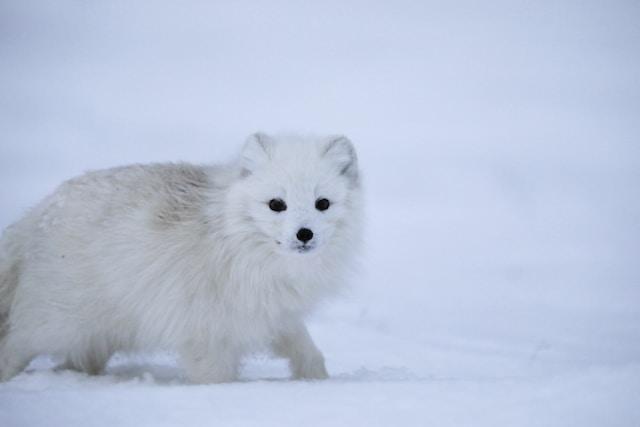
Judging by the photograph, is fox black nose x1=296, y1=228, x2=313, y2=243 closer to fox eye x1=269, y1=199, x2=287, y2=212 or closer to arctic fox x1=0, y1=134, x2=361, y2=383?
arctic fox x1=0, y1=134, x2=361, y2=383

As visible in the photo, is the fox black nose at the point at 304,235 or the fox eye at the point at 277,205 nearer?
the fox black nose at the point at 304,235

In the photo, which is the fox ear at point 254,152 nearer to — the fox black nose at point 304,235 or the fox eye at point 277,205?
the fox eye at point 277,205

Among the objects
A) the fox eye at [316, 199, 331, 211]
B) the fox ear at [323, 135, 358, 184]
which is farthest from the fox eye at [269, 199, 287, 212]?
the fox ear at [323, 135, 358, 184]

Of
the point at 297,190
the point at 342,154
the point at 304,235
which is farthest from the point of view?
the point at 342,154

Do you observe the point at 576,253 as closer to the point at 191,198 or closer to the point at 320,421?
the point at 191,198

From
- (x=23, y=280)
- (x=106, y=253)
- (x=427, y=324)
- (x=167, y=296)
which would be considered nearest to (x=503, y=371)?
(x=427, y=324)

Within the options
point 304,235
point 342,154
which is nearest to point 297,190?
point 304,235

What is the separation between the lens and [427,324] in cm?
633

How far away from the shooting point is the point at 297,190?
3.67 m

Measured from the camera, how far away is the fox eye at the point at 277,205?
3.68 m

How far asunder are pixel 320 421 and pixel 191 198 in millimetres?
2072

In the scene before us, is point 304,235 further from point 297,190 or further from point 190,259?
point 190,259

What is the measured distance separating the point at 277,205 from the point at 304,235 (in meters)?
0.31

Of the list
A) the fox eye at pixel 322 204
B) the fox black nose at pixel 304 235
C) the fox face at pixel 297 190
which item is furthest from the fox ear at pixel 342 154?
the fox black nose at pixel 304 235
